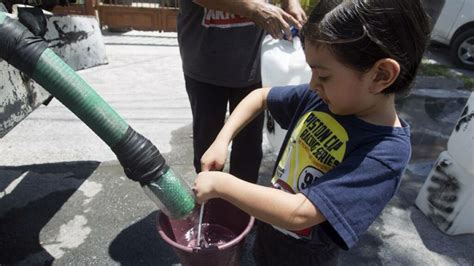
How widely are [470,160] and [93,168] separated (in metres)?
2.54

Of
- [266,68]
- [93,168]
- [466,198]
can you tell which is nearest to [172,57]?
[93,168]

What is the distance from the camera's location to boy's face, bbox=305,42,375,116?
1.06 m

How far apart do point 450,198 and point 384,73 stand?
1.86m

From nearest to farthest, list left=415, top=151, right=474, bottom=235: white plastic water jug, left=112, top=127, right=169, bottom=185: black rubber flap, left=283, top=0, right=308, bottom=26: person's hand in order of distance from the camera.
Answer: left=112, top=127, right=169, bottom=185: black rubber flap, left=283, top=0, right=308, bottom=26: person's hand, left=415, top=151, right=474, bottom=235: white plastic water jug

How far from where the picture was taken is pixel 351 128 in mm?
1172

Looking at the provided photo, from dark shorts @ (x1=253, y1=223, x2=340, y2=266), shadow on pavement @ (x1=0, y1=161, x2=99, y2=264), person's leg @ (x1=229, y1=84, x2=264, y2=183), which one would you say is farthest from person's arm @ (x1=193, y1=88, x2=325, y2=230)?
shadow on pavement @ (x1=0, y1=161, x2=99, y2=264)

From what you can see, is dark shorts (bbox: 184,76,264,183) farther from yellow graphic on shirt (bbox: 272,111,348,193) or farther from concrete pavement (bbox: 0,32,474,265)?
yellow graphic on shirt (bbox: 272,111,348,193)

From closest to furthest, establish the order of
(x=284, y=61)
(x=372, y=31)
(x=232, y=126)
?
(x=372, y=31), (x=232, y=126), (x=284, y=61)

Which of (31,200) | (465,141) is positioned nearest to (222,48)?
(465,141)

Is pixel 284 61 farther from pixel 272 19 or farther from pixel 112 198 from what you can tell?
pixel 112 198

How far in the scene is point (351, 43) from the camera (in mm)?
1015

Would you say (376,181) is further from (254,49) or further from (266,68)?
(266,68)

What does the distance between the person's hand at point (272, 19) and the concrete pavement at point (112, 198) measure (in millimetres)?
1252

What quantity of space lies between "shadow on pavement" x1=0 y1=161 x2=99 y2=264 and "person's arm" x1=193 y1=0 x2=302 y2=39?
1.61m
